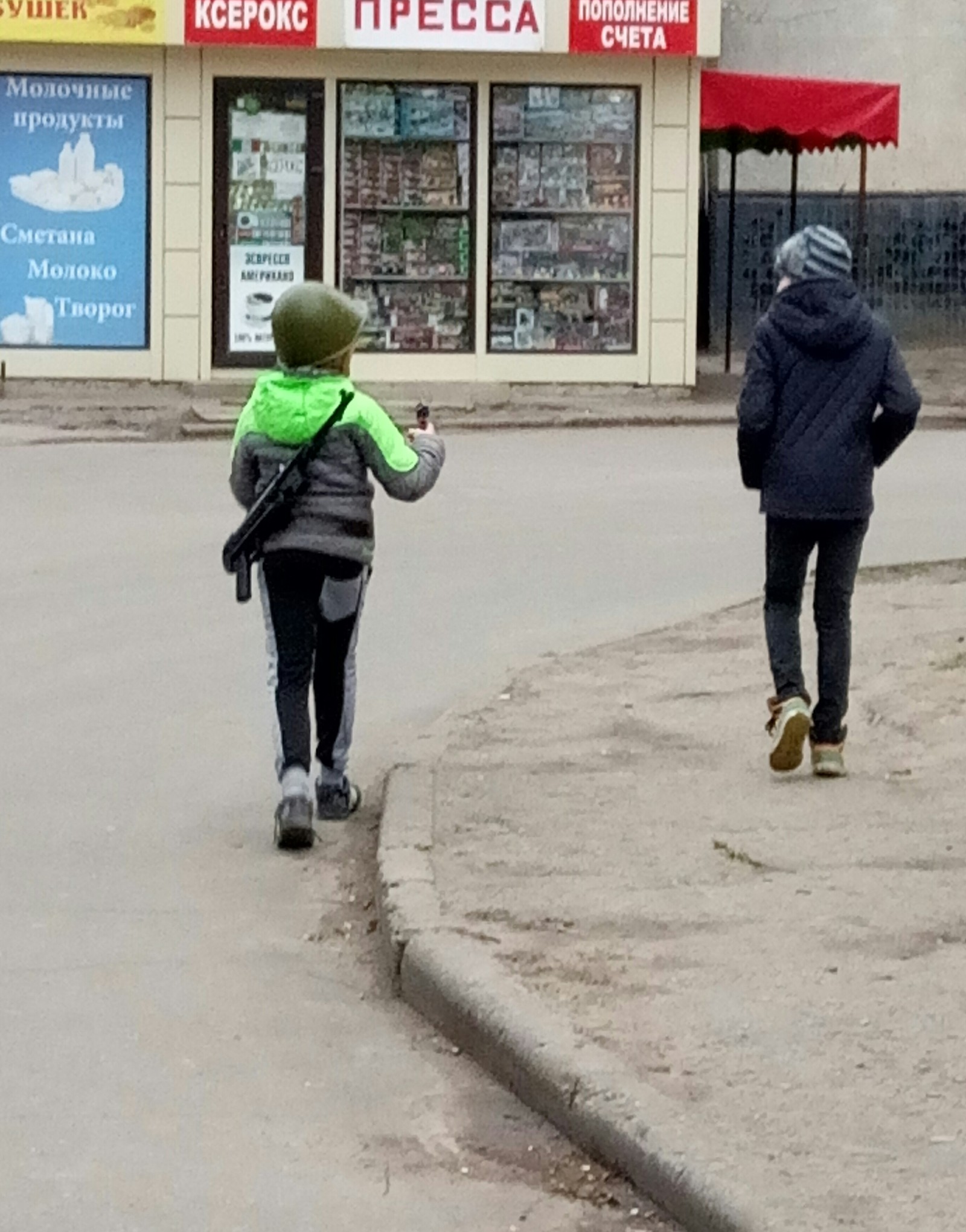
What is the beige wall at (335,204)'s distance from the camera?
22.8 m

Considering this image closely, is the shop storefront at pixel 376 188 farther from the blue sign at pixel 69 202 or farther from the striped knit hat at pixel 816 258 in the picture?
the striped knit hat at pixel 816 258

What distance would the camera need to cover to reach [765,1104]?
538 cm

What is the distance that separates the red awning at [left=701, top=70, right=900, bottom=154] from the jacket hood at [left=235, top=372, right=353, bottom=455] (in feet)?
48.6

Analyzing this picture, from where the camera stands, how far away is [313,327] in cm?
808

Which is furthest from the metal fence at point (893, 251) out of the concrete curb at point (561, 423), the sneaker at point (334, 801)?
the sneaker at point (334, 801)

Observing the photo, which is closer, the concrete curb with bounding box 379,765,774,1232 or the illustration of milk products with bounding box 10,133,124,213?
the concrete curb with bounding box 379,765,774,1232

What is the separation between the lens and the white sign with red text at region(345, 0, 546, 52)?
72.9 ft

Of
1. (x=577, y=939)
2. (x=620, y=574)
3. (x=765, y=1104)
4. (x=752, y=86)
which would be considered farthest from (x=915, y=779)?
(x=752, y=86)

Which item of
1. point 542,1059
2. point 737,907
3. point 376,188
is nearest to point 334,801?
point 737,907

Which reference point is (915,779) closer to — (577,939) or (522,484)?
(577,939)

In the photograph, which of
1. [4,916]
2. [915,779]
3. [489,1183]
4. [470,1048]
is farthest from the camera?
[915,779]

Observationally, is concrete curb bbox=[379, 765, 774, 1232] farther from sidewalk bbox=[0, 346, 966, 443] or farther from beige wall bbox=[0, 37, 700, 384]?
beige wall bbox=[0, 37, 700, 384]

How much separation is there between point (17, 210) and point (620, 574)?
10.5m

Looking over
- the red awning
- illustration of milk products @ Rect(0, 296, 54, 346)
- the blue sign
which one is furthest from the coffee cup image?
the red awning
